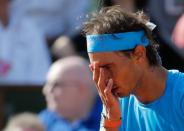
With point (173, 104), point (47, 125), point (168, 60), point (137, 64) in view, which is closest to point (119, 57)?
point (137, 64)

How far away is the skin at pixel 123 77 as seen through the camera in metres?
3.75

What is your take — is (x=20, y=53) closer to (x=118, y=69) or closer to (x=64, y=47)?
(x=64, y=47)

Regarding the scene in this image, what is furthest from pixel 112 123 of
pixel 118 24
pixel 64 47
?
pixel 64 47

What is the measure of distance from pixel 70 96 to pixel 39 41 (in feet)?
2.75

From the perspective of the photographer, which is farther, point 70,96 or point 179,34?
point 179,34

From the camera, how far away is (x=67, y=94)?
6344 mm

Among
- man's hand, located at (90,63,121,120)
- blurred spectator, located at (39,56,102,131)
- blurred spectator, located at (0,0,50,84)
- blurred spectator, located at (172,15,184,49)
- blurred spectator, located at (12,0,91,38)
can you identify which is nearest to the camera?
man's hand, located at (90,63,121,120)

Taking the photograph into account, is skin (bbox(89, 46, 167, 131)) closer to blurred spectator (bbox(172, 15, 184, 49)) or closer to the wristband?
the wristband

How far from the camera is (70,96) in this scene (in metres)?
6.36

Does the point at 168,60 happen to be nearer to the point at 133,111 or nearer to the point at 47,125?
the point at 47,125

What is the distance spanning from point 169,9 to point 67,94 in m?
1.29

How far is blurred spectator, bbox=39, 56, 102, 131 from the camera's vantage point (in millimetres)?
6234

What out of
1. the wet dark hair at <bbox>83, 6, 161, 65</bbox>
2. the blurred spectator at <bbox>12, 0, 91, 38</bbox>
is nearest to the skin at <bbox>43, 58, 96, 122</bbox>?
the blurred spectator at <bbox>12, 0, 91, 38</bbox>

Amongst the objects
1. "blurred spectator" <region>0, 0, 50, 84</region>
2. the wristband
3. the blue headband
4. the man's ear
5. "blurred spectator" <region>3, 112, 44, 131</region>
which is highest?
the blue headband
